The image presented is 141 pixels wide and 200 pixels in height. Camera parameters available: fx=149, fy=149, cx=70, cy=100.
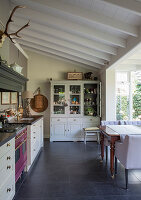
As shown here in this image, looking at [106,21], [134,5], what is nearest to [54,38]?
[106,21]

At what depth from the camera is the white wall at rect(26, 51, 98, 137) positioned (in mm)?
5727

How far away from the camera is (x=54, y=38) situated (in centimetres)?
393

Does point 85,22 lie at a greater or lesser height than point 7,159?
greater

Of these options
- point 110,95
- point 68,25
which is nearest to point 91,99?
A: point 110,95

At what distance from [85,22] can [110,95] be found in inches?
96.9

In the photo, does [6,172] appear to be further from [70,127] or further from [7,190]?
[70,127]

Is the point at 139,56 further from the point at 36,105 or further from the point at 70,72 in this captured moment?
the point at 36,105

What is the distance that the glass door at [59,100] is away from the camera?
17.4 feet

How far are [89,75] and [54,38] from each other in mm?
2028

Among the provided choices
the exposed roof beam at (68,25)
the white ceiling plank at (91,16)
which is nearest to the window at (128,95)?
the exposed roof beam at (68,25)

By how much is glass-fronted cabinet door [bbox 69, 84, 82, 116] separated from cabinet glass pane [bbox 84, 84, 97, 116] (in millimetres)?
260

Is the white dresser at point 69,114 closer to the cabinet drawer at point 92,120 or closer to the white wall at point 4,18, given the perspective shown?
the cabinet drawer at point 92,120

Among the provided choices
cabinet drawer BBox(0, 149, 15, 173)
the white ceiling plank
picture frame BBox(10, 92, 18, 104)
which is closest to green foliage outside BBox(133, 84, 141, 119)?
the white ceiling plank

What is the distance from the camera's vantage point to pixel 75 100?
5.42m
